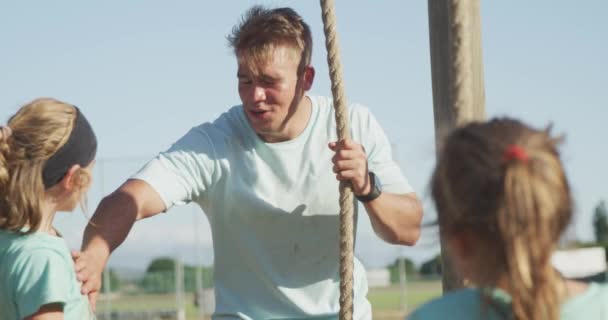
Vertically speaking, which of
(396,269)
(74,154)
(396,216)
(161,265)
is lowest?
(396,269)

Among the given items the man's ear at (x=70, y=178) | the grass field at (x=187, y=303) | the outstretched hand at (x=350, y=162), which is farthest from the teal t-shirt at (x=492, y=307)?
the grass field at (x=187, y=303)

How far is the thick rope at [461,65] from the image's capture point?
11.2 ft

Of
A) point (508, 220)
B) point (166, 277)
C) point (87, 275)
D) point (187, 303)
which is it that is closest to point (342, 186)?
point (87, 275)

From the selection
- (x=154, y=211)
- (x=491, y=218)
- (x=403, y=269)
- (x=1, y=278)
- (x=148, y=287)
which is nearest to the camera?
(x=491, y=218)

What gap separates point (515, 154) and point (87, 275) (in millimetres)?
1424

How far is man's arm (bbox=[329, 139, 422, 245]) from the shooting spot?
330cm

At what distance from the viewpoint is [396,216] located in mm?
3539

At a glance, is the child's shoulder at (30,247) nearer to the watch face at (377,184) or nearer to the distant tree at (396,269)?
the watch face at (377,184)

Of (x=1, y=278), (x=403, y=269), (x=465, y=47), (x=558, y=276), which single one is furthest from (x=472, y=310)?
(x=403, y=269)

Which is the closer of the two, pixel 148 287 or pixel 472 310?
pixel 472 310

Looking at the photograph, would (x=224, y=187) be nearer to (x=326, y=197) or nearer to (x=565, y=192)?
(x=326, y=197)

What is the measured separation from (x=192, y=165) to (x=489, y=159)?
6.06ft

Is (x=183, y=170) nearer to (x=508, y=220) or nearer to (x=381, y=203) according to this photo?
(x=381, y=203)

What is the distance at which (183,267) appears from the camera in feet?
62.0
